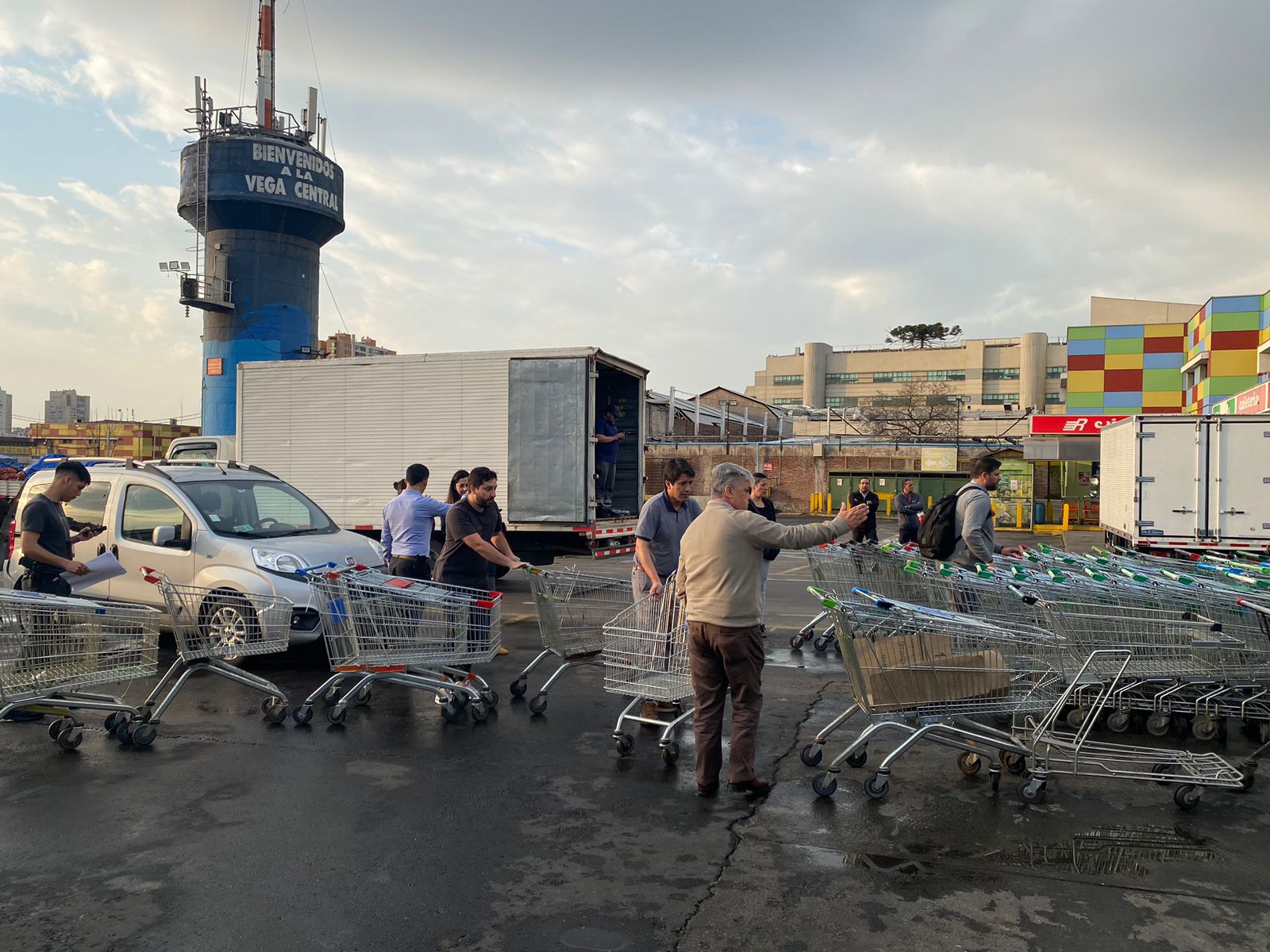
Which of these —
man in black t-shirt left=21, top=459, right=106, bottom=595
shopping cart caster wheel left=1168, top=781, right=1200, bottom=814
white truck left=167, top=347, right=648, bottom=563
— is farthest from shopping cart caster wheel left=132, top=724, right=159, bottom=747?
white truck left=167, top=347, right=648, bottom=563

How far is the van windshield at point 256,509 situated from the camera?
355 inches

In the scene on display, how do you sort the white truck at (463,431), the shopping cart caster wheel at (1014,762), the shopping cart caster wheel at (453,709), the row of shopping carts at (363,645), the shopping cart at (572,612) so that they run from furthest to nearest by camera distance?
1. the white truck at (463,431)
2. the shopping cart at (572,612)
3. the shopping cart caster wheel at (453,709)
4. the row of shopping carts at (363,645)
5. the shopping cart caster wheel at (1014,762)

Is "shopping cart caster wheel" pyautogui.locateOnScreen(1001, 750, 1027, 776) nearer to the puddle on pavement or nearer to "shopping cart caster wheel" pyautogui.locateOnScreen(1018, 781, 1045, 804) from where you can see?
"shopping cart caster wheel" pyautogui.locateOnScreen(1018, 781, 1045, 804)

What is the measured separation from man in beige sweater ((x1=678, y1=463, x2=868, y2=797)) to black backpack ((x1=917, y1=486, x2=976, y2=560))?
12.6ft

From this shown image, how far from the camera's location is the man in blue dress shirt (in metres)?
8.98

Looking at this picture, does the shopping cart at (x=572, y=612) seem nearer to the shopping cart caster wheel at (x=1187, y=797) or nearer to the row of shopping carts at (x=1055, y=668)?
the row of shopping carts at (x=1055, y=668)

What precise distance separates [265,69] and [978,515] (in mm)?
46657

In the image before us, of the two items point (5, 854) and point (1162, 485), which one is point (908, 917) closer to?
point (5, 854)

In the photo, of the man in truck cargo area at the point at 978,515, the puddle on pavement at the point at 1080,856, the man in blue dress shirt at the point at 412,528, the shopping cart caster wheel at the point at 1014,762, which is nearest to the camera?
Result: the puddle on pavement at the point at 1080,856

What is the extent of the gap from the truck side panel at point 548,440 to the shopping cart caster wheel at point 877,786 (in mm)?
8964

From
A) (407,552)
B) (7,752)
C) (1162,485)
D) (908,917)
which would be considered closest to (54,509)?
(7,752)

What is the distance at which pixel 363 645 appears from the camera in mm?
6414

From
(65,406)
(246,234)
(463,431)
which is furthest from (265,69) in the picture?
(65,406)

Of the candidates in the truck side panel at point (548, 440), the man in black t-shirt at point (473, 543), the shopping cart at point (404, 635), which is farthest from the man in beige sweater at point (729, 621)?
the truck side panel at point (548, 440)
